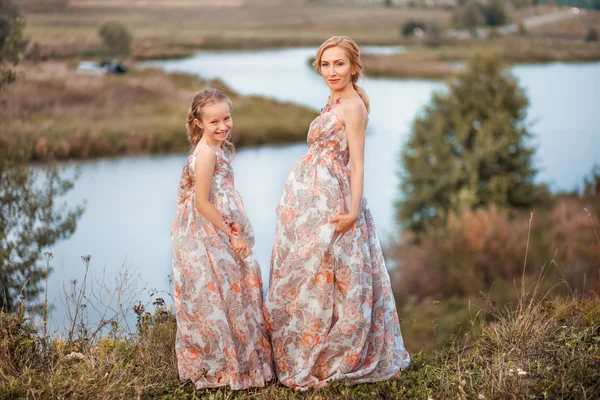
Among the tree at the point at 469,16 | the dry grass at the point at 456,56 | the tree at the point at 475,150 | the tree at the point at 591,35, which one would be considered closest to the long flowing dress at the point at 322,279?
the tree at the point at 475,150

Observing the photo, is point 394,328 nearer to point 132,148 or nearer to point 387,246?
point 387,246

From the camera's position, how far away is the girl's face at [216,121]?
370cm

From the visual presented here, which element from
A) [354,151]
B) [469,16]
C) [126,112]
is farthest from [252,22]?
[354,151]

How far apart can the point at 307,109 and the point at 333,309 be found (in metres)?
31.5

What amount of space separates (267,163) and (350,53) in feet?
85.7

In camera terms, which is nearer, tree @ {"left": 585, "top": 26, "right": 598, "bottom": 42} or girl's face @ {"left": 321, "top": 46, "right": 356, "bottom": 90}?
girl's face @ {"left": 321, "top": 46, "right": 356, "bottom": 90}

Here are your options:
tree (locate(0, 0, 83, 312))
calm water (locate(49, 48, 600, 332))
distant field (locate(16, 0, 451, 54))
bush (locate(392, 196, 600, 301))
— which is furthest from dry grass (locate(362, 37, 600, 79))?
tree (locate(0, 0, 83, 312))

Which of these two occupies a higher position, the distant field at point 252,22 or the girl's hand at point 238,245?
the distant field at point 252,22

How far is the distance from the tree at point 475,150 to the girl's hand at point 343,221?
1903 cm

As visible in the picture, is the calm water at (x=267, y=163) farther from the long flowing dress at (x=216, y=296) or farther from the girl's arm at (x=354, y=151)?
the girl's arm at (x=354, y=151)

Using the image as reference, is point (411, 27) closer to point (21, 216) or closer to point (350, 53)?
point (21, 216)

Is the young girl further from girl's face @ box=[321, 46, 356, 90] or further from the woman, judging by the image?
girl's face @ box=[321, 46, 356, 90]

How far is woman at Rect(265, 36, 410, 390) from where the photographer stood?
148 inches

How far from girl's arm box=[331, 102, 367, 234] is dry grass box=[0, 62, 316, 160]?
75.3ft
